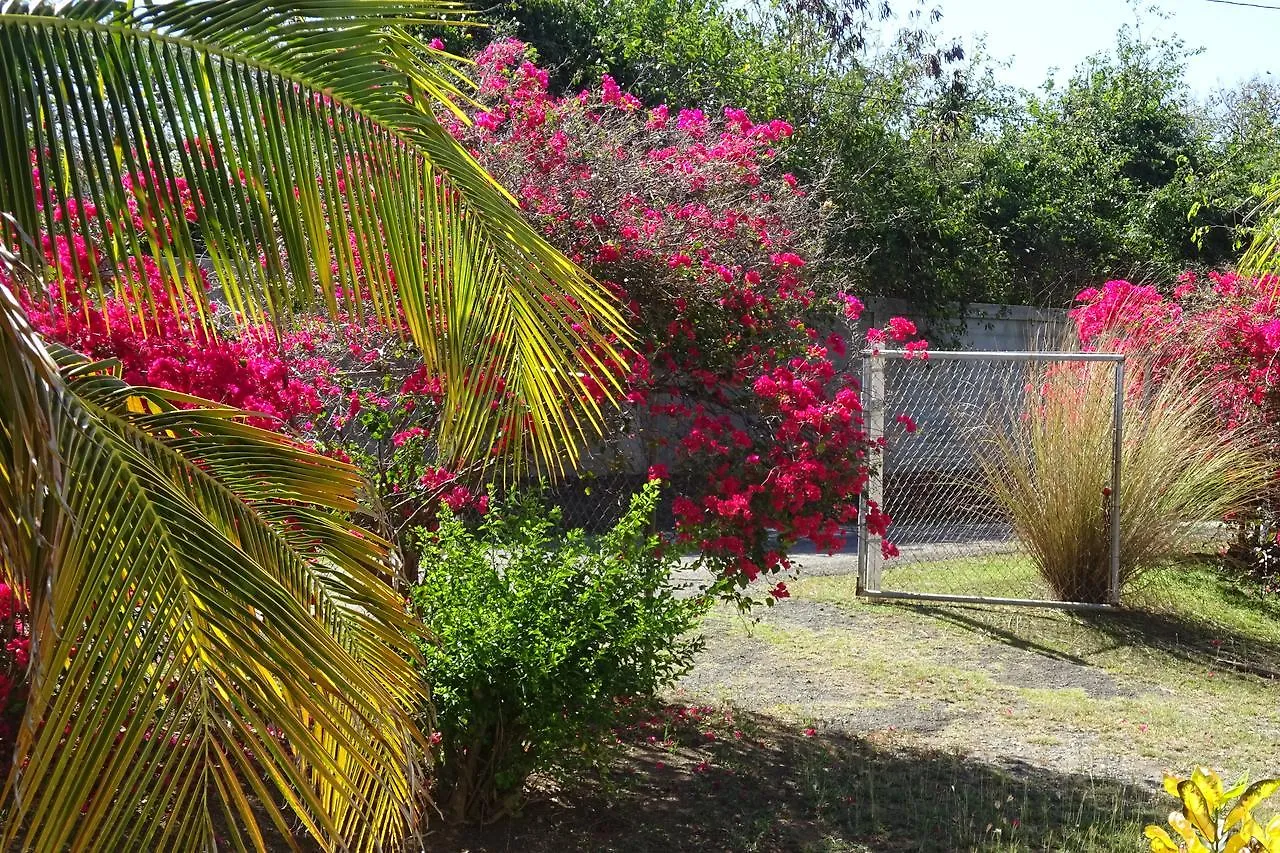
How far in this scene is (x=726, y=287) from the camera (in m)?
5.76

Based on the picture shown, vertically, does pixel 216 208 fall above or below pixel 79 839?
above

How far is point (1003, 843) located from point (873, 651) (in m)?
3.02

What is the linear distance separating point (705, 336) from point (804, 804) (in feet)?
6.88

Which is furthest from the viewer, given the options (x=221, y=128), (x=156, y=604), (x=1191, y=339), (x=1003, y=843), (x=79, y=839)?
(x=1191, y=339)

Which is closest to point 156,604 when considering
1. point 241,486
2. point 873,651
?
point 241,486

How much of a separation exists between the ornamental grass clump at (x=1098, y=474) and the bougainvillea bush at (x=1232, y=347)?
60 cm

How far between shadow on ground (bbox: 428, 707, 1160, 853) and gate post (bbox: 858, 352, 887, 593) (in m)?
2.53

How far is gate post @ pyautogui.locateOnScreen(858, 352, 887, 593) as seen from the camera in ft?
27.0

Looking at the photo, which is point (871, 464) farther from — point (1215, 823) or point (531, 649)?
point (1215, 823)

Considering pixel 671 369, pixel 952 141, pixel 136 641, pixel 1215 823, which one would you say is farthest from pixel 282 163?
pixel 952 141

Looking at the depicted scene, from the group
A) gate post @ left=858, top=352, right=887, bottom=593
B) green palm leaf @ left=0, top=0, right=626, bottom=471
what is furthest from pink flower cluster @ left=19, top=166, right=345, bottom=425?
gate post @ left=858, top=352, right=887, bottom=593

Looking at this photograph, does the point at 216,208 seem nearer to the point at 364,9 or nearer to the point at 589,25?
the point at 364,9

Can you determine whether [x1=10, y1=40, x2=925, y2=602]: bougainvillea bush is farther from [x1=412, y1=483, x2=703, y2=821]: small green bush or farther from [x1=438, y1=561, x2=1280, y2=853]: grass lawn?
[x1=438, y1=561, x2=1280, y2=853]: grass lawn

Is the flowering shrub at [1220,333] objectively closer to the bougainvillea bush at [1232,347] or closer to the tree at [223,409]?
the bougainvillea bush at [1232,347]
